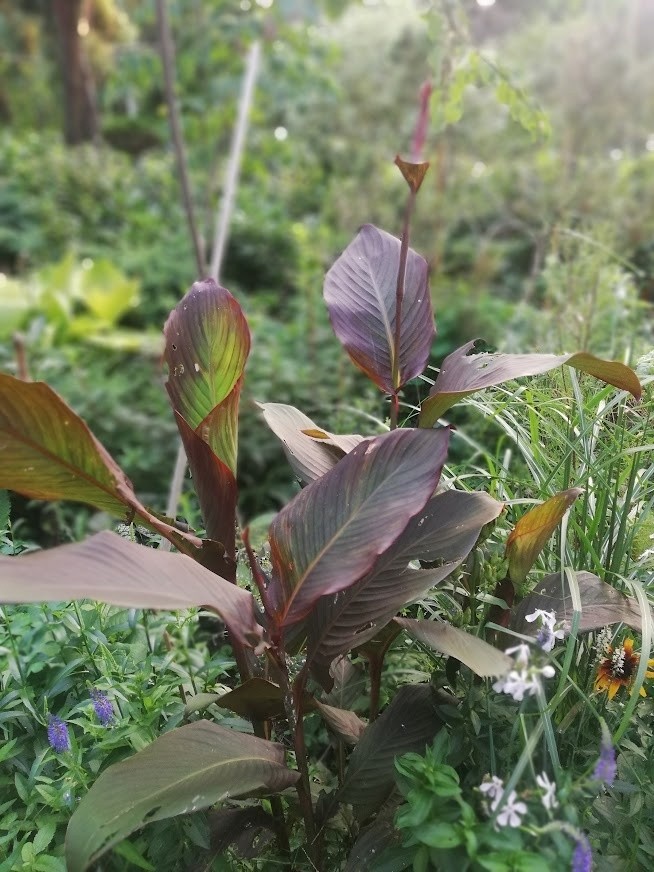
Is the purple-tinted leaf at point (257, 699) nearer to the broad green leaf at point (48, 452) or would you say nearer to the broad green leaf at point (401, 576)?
the broad green leaf at point (401, 576)

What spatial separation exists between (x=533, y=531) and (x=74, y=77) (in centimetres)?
935

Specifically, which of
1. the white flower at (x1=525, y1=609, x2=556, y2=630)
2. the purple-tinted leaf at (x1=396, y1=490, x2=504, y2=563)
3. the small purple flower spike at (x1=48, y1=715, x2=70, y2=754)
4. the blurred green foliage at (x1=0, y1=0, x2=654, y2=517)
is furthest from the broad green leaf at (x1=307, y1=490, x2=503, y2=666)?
the blurred green foliage at (x1=0, y1=0, x2=654, y2=517)

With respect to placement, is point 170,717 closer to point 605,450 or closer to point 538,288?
point 605,450

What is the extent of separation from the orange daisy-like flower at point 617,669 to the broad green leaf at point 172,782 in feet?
1.37

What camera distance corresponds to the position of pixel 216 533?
0.95m

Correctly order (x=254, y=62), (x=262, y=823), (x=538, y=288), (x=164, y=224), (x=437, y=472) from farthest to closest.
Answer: (x=164, y=224), (x=538, y=288), (x=254, y=62), (x=262, y=823), (x=437, y=472)

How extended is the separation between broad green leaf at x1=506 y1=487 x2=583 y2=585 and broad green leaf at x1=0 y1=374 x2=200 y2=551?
41cm

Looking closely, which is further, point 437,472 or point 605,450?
point 605,450

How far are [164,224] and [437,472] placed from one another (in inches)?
230

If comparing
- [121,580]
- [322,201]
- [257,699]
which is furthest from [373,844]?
[322,201]

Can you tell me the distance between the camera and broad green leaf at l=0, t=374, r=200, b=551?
0.74 meters

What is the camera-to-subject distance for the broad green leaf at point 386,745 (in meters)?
0.88

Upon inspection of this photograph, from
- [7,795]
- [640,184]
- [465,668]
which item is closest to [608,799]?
[465,668]

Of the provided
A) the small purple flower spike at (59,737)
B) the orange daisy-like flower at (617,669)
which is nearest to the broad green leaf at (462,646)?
the orange daisy-like flower at (617,669)
